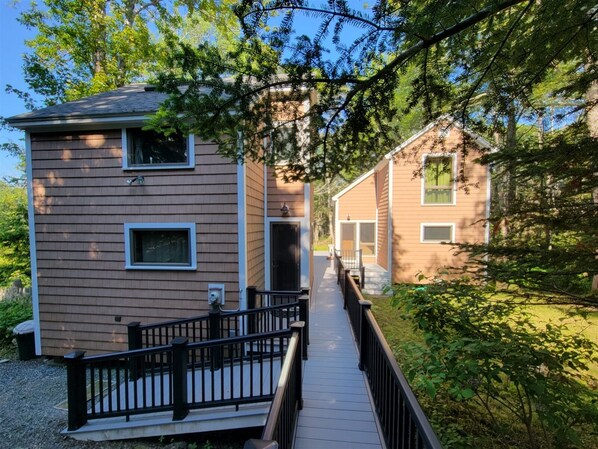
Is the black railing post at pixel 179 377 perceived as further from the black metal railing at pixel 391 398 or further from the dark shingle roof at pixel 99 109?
the dark shingle roof at pixel 99 109

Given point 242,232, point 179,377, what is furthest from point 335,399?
point 242,232

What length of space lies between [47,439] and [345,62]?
5.49 metres

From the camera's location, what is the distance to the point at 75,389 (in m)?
3.42

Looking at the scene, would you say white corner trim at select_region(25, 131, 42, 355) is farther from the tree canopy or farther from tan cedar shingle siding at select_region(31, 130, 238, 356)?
the tree canopy

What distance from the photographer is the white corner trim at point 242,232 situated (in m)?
4.88

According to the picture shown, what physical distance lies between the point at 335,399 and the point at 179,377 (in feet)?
5.97

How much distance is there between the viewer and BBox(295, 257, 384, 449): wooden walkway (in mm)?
2473

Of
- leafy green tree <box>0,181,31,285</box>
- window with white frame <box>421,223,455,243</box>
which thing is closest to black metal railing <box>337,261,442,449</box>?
window with white frame <box>421,223,455,243</box>

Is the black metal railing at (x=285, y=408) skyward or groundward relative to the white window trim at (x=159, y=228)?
groundward

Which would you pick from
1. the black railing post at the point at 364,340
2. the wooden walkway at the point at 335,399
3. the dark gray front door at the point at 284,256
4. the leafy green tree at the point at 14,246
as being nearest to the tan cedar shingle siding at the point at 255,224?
the dark gray front door at the point at 284,256

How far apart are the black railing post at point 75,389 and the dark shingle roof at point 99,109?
3.82 meters

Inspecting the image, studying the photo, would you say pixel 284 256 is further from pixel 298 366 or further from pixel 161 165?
pixel 298 366

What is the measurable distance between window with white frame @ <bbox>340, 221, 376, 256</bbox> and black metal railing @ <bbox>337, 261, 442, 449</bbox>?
11.1 m

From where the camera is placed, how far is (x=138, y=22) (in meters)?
10.4
